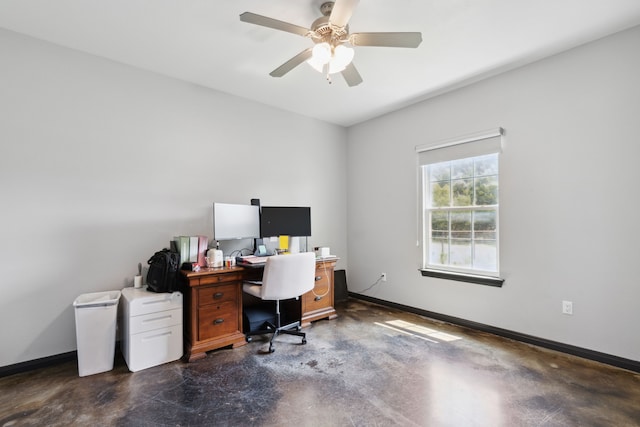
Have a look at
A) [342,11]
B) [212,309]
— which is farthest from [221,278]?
[342,11]

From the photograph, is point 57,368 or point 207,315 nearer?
point 57,368

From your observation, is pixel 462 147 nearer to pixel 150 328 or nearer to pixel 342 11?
pixel 342 11

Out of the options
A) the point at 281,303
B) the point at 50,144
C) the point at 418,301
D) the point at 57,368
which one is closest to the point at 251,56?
the point at 50,144

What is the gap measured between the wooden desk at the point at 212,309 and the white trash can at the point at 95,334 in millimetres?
552

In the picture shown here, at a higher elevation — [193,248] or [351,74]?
[351,74]

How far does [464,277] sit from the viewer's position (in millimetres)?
3180

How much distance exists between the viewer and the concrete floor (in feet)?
5.69

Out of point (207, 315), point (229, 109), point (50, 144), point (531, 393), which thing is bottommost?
point (531, 393)

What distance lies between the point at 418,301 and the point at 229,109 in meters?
3.28

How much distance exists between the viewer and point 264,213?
3.30m

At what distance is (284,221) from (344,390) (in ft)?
6.20

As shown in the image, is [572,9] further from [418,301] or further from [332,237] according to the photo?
[332,237]

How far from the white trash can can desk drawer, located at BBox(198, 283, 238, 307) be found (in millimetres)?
640

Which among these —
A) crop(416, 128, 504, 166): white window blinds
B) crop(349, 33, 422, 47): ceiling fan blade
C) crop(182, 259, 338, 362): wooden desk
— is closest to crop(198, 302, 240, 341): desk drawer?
crop(182, 259, 338, 362): wooden desk
